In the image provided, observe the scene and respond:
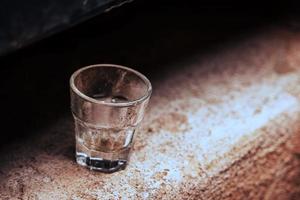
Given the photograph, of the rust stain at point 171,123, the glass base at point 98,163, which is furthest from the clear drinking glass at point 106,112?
the rust stain at point 171,123

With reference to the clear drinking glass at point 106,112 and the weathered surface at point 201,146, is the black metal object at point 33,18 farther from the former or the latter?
the weathered surface at point 201,146

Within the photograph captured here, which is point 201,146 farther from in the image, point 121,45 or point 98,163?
point 121,45

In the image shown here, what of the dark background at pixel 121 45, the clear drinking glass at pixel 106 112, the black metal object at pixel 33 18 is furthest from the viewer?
the dark background at pixel 121 45

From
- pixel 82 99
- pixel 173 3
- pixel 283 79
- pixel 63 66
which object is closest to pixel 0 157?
pixel 82 99

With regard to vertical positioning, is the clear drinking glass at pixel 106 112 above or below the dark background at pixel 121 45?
above

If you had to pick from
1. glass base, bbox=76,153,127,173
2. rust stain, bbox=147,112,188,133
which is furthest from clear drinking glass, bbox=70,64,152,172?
rust stain, bbox=147,112,188,133

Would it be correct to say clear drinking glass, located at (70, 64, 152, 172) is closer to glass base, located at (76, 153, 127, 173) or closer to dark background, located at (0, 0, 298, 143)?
glass base, located at (76, 153, 127, 173)

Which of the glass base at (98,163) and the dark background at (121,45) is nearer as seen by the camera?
the glass base at (98,163)
